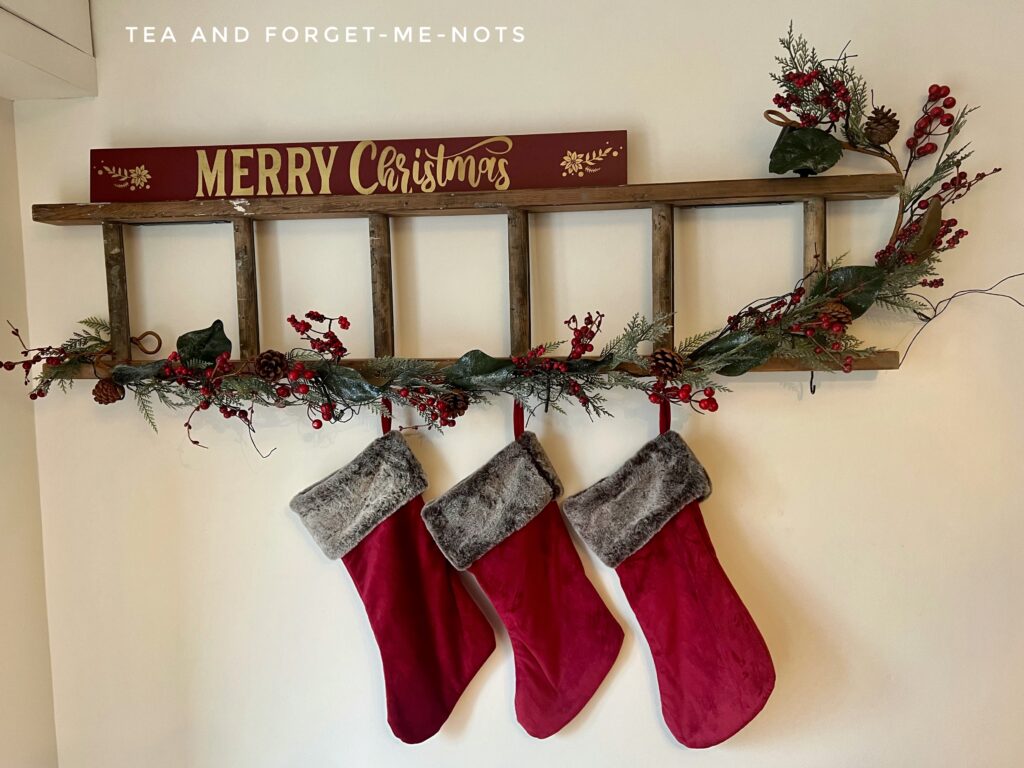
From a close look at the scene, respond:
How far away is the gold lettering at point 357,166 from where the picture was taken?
1.16 meters

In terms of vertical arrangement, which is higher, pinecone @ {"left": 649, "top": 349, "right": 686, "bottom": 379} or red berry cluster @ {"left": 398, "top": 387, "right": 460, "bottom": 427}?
pinecone @ {"left": 649, "top": 349, "right": 686, "bottom": 379}

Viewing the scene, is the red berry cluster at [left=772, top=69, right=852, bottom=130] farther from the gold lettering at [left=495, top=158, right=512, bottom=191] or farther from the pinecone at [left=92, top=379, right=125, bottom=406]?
the pinecone at [left=92, top=379, right=125, bottom=406]

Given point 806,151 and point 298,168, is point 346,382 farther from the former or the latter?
point 806,151

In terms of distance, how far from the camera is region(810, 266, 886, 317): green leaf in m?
1.05

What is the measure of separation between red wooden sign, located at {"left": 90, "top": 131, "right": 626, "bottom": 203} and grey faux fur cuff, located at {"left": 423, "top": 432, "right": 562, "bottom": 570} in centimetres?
42

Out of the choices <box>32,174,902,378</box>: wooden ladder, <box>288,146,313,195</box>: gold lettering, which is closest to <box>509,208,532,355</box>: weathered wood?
<box>32,174,902,378</box>: wooden ladder

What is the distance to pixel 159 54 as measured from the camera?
1225 millimetres

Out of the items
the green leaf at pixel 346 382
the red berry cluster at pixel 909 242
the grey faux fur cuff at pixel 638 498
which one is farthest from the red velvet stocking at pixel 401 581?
the red berry cluster at pixel 909 242

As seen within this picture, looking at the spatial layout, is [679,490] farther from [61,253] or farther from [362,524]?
[61,253]

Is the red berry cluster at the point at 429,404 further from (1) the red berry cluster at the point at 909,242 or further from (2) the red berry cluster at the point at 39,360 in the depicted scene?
(1) the red berry cluster at the point at 909,242

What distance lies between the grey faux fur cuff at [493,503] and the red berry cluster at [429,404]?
0.13 m

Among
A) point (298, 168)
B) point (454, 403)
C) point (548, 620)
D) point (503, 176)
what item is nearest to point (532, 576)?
point (548, 620)

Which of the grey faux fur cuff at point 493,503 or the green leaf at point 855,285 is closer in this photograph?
the green leaf at point 855,285

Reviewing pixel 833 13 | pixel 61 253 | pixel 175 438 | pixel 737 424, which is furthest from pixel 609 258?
pixel 61 253
